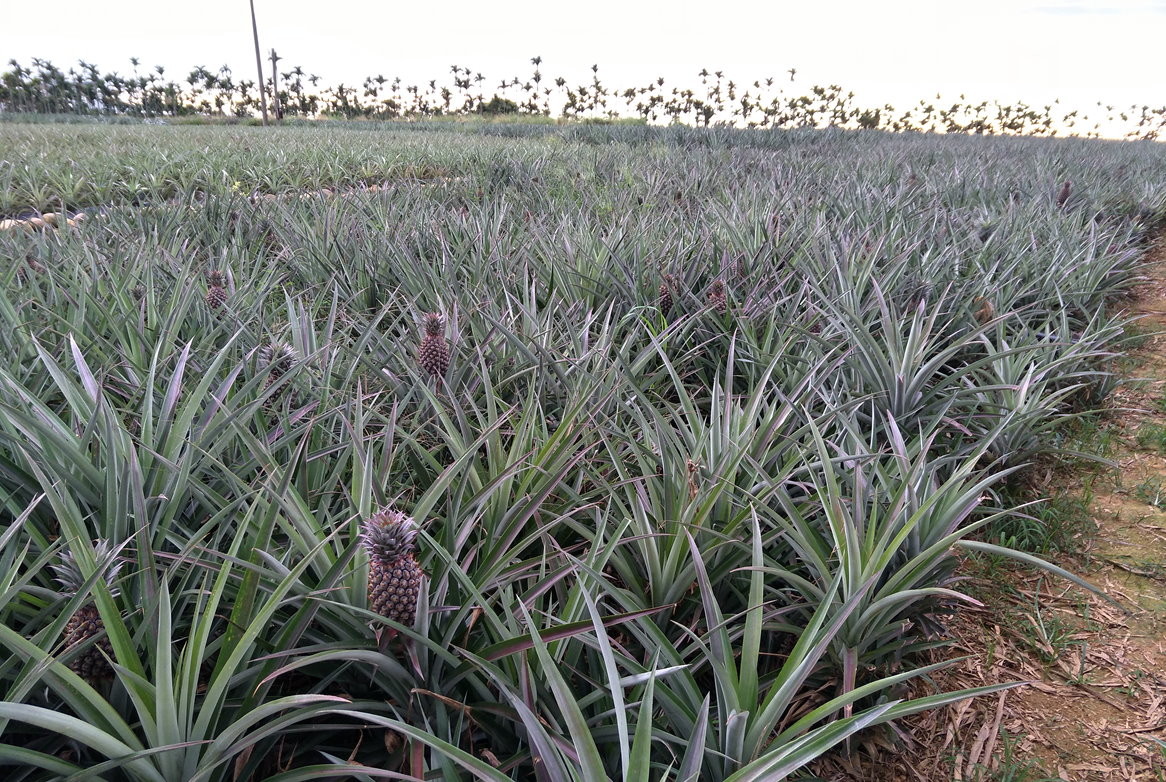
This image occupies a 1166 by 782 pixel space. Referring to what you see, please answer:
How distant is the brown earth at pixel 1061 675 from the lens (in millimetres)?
1029

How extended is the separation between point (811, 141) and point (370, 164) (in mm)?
8210

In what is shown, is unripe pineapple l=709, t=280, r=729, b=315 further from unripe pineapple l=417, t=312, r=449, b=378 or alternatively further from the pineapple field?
unripe pineapple l=417, t=312, r=449, b=378

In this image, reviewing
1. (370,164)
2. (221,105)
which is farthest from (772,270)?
(221,105)

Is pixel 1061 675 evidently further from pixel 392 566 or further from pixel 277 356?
pixel 277 356

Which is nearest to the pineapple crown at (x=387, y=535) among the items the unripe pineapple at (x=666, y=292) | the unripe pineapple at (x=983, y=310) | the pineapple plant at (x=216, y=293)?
the pineapple plant at (x=216, y=293)

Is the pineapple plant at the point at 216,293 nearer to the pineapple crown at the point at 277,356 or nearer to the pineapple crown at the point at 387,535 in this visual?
the pineapple crown at the point at 277,356

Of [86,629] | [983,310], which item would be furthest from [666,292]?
[86,629]

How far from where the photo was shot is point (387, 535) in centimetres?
71

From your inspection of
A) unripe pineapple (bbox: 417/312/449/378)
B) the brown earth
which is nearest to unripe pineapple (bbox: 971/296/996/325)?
the brown earth

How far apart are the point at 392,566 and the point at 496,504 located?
33 cm

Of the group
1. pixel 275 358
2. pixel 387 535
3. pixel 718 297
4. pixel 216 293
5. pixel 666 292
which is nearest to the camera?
pixel 387 535

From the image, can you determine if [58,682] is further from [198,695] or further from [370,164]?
[370,164]

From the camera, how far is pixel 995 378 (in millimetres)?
1822

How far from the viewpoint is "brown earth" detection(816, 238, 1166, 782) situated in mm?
1029
